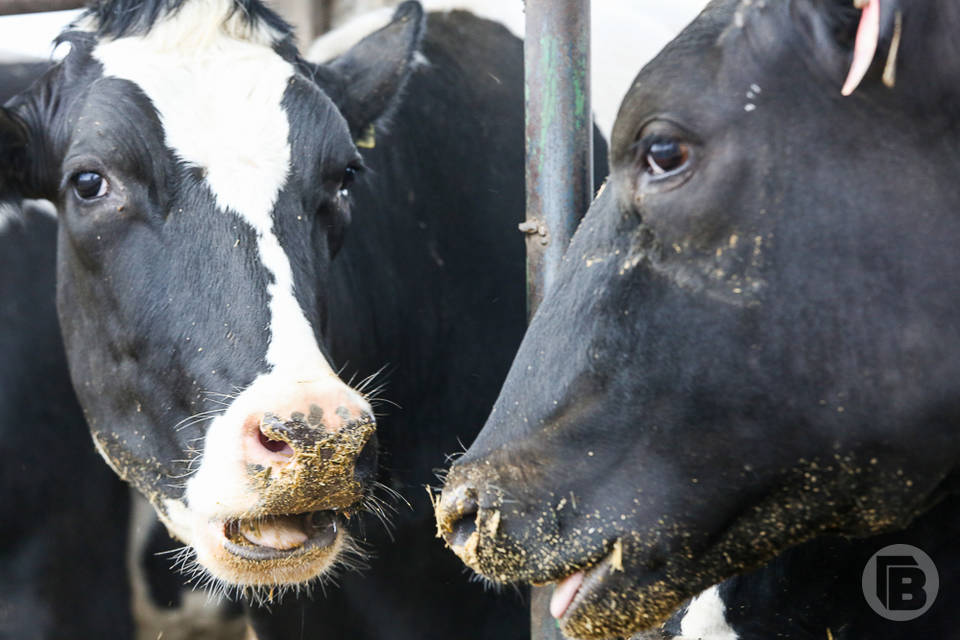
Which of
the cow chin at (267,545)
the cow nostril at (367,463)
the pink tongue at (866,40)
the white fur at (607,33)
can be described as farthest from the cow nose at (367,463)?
the white fur at (607,33)

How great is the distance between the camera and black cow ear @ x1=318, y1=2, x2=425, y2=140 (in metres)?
3.09

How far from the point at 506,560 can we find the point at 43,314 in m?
1.98

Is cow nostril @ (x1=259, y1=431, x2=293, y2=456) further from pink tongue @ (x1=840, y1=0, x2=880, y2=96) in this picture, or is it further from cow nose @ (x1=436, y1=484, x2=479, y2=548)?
pink tongue @ (x1=840, y1=0, x2=880, y2=96)

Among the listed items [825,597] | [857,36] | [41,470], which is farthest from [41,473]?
[857,36]

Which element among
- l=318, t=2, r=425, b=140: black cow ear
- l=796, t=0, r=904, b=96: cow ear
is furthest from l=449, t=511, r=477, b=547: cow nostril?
l=318, t=2, r=425, b=140: black cow ear

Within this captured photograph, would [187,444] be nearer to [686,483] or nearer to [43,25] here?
[686,483]

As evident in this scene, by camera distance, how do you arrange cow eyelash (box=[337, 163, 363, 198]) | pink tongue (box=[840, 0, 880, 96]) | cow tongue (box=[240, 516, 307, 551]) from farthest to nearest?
cow eyelash (box=[337, 163, 363, 198]), cow tongue (box=[240, 516, 307, 551]), pink tongue (box=[840, 0, 880, 96])

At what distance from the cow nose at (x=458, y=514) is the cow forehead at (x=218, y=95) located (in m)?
0.86

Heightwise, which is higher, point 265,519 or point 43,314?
point 265,519

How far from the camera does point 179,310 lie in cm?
237

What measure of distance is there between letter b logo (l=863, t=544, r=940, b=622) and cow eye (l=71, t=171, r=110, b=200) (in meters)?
1.75

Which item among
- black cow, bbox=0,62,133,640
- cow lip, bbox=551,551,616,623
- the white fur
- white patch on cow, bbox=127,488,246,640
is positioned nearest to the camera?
cow lip, bbox=551,551,616,623

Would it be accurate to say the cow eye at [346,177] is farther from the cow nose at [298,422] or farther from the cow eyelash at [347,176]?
the cow nose at [298,422]

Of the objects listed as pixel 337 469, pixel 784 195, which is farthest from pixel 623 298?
pixel 337 469
